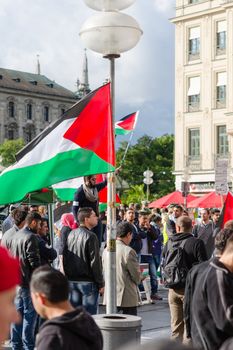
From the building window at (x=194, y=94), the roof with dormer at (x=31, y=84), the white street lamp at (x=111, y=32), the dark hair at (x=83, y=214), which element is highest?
the roof with dormer at (x=31, y=84)

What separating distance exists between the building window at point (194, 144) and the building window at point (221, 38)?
625cm

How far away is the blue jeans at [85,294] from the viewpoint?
8.97 meters

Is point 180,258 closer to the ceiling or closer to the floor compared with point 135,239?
closer to the ceiling

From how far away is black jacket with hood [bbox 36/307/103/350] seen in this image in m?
4.06

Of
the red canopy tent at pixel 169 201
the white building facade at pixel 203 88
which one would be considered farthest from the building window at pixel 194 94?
the red canopy tent at pixel 169 201

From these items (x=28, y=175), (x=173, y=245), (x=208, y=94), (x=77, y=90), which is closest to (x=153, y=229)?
(x=173, y=245)

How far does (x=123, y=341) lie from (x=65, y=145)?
2.41 meters

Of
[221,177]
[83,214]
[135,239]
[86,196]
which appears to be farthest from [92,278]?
[221,177]

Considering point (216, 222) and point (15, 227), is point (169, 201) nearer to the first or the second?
point (216, 222)

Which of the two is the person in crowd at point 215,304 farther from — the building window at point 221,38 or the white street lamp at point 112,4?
the building window at point 221,38

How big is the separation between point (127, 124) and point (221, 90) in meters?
36.8

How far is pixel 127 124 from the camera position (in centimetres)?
1845

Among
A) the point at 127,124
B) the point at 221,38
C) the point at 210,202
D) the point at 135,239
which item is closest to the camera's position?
the point at 135,239

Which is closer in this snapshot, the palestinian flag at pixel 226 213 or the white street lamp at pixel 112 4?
the white street lamp at pixel 112 4
